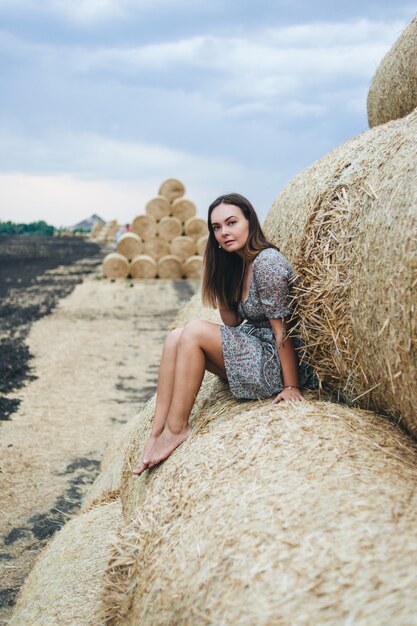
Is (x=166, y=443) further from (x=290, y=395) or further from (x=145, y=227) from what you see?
(x=145, y=227)

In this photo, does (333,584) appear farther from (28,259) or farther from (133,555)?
(28,259)

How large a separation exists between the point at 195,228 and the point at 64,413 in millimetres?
11011

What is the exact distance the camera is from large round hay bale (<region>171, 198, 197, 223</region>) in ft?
54.4

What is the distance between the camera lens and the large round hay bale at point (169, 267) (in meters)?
16.5

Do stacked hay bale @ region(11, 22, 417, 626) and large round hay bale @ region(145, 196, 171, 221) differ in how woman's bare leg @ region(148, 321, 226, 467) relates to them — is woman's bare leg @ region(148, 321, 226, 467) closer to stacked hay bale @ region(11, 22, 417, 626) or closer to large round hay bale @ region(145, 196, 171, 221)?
stacked hay bale @ region(11, 22, 417, 626)

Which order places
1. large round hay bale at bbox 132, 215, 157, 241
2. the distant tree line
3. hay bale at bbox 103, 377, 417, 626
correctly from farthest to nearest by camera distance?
1. the distant tree line
2. large round hay bale at bbox 132, 215, 157, 241
3. hay bale at bbox 103, 377, 417, 626

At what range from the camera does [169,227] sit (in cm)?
1655

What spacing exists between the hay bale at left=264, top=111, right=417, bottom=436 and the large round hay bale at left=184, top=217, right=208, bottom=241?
1321 centimetres

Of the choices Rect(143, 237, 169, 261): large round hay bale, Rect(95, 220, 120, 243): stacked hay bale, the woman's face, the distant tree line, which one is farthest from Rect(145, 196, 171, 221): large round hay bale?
the distant tree line

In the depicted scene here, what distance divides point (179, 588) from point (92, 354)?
6.47 m

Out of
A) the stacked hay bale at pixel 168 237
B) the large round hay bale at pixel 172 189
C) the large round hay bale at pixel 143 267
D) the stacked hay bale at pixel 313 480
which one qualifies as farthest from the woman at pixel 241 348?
the large round hay bale at pixel 172 189

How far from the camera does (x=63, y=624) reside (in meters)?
2.84

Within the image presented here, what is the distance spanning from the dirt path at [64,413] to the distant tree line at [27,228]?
42.6 metres

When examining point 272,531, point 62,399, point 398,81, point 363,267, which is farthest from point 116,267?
point 272,531
